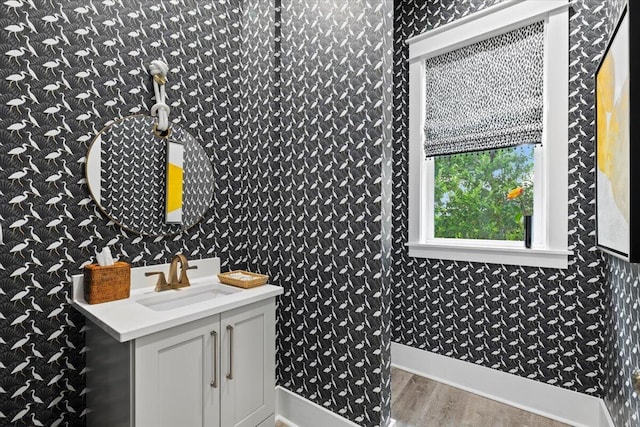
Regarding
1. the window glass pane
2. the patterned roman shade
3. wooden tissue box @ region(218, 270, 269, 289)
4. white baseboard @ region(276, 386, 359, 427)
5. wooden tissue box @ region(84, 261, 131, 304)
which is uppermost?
the patterned roman shade

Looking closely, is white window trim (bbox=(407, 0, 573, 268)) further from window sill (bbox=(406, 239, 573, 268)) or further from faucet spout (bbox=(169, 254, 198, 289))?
faucet spout (bbox=(169, 254, 198, 289))

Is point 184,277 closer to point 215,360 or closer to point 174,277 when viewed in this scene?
point 174,277

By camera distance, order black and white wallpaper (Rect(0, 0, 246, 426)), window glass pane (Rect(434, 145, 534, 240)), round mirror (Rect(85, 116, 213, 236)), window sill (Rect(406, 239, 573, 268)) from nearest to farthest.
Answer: black and white wallpaper (Rect(0, 0, 246, 426)) < round mirror (Rect(85, 116, 213, 236)) < window sill (Rect(406, 239, 573, 268)) < window glass pane (Rect(434, 145, 534, 240))

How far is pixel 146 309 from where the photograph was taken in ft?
4.65

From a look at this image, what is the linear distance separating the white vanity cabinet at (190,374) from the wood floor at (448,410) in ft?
2.85

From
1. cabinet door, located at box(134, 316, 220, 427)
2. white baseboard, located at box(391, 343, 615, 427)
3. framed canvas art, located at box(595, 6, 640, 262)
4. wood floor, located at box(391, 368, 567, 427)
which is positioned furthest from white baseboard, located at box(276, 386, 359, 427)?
framed canvas art, located at box(595, 6, 640, 262)

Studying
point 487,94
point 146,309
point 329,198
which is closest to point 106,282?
point 146,309

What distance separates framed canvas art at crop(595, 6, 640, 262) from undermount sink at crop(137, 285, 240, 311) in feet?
5.49

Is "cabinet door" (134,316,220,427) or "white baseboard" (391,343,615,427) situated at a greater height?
"cabinet door" (134,316,220,427)

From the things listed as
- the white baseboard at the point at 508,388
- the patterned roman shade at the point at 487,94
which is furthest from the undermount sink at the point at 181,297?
the patterned roman shade at the point at 487,94

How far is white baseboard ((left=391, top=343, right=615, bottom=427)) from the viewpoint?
6.22ft

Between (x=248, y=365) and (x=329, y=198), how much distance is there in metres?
0.95

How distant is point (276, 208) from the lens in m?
2.07

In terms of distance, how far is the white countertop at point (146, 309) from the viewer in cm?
123
